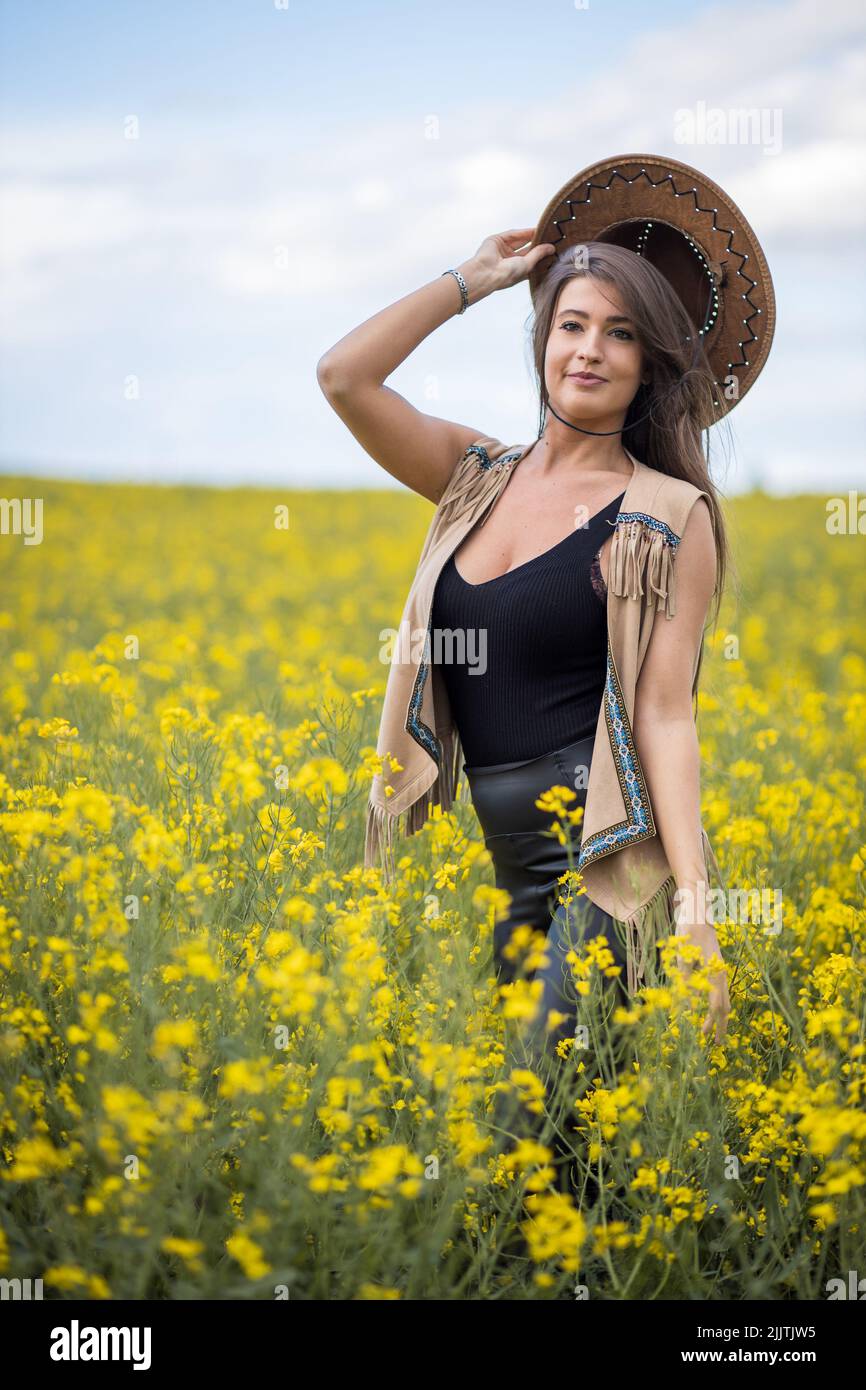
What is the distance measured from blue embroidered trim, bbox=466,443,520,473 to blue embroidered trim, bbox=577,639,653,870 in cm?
59

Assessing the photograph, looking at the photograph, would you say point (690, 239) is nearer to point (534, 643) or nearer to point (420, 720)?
point (534, 643)

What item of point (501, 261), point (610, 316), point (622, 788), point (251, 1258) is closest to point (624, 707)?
point (622, 788)

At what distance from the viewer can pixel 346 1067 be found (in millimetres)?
1885

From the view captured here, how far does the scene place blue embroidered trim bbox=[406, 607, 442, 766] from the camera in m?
2.68

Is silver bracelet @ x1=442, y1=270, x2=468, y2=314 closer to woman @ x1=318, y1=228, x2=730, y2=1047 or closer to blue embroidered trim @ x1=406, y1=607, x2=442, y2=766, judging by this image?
woman @ x1=318, y1=228, x2=730, y2=1047

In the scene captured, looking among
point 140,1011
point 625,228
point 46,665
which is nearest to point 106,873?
point 140,1011

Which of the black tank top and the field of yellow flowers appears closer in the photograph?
the field of yellow flowers

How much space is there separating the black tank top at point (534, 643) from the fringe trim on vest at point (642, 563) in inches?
2.8

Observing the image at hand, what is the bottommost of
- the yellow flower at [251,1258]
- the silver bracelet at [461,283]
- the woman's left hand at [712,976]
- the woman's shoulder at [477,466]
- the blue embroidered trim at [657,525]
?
the yellow flower at [251,1258]

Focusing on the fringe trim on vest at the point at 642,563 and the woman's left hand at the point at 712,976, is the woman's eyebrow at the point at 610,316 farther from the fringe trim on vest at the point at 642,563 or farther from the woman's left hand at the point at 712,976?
the woman's left hand at the point at 712,976

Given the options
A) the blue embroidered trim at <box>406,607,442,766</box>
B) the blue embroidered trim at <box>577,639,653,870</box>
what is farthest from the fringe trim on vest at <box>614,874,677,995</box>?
the blue embroidered trim at <box>406,607,442,766</box>

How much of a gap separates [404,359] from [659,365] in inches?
22.4

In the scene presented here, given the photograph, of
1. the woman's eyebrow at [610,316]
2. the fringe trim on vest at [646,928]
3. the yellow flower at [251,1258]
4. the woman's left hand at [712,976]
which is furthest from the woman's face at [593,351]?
the yellow flower at [251,1258]

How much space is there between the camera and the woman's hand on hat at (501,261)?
271 centimetres
